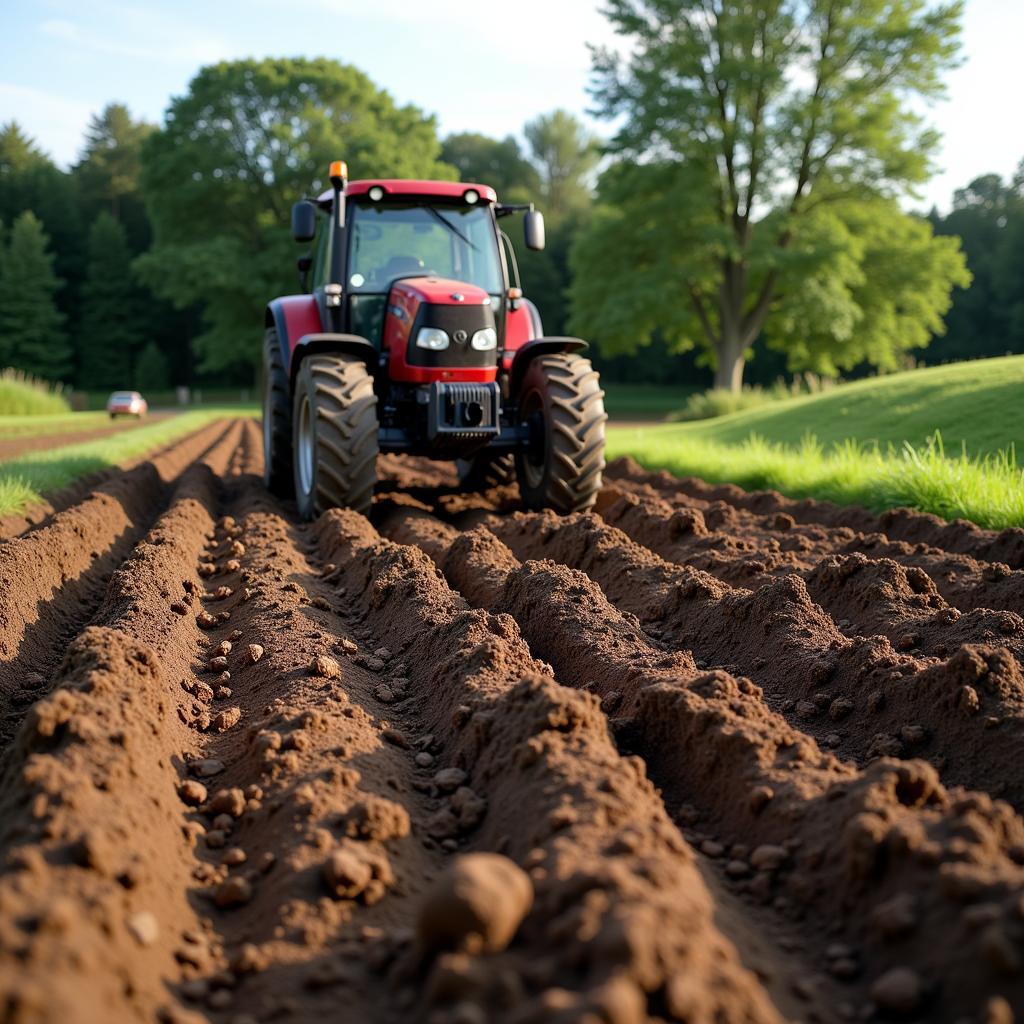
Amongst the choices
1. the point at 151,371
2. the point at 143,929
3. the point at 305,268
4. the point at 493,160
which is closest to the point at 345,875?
the point at 143,929

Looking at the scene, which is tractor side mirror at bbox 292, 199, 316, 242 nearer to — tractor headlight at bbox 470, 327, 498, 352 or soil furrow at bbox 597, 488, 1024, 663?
tractor headlight at bbox 470, 327, 498, 352

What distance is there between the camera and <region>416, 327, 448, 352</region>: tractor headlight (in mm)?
7543

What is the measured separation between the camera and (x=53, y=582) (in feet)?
17.9

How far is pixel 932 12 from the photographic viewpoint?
27.0m

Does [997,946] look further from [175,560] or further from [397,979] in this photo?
[175,560]

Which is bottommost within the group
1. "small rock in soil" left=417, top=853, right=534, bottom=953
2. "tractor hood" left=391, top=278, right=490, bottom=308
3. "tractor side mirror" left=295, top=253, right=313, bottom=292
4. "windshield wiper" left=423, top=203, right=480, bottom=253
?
"small rock in soil" left=417, top=853, right=534, bottom=953

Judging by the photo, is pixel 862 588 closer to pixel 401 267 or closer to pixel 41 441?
pixel 401 267

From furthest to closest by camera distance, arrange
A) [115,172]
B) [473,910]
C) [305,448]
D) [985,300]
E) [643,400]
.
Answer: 1. [115,172]
2. [985,300]
3. [643,400]
4. [305,448]
5. [473,910]

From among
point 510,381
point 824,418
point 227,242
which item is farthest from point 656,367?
point 510,381

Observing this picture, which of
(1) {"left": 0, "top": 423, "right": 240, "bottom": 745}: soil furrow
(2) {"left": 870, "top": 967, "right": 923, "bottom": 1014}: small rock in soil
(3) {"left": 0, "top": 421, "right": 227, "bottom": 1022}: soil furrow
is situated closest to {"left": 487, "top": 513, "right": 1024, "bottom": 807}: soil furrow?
(2) {"left": 870, "top": 967, "right": 923, "bottom": 1014}: small rock in soil

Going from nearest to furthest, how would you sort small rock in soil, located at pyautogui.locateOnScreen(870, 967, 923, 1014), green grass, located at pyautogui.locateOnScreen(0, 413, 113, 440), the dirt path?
small rock in soil, located at pyautogui.locateOnScreen(870, 967, 923, 1014)
the dirt path
green grass, located at pyautogui.locateOnScreen(0, 413, 113, 440)

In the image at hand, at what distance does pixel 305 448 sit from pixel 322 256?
1823 mm

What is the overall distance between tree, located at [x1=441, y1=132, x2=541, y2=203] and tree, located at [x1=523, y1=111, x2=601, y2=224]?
1342mm

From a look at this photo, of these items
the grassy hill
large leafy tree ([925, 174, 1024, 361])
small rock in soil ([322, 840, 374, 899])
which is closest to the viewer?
small rock in soil ([322, 840, 374, 899])
